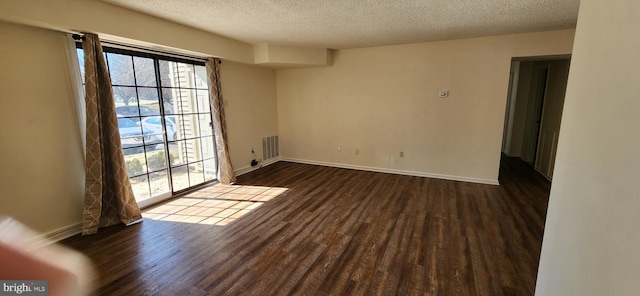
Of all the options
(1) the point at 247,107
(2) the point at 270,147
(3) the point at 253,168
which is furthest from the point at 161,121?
(2) the point at 270,147

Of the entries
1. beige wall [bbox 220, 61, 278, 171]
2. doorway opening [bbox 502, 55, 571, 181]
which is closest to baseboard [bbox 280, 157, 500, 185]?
beige wall [bbox 220, 61, 278, 171]

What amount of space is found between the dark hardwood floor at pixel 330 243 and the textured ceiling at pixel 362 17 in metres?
2.39

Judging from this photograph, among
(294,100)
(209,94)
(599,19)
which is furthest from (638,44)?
(294,100)

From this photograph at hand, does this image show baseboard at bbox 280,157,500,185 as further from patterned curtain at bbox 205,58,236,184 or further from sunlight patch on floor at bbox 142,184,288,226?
patterned curtain at bbox 205,58,236,184

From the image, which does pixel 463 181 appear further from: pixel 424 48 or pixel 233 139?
pixel 233 139

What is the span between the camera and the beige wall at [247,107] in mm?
4645

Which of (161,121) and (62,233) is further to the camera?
(161,121)

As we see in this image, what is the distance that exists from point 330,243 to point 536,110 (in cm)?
601

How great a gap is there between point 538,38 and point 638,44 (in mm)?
4034

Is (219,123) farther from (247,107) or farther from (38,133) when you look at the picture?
(38,133)

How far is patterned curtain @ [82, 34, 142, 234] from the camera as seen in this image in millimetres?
2643

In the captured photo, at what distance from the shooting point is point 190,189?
4055 millimetres

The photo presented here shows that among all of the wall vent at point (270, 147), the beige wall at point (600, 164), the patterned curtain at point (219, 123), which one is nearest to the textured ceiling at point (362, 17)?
the patterned curtain at point (219, 123)

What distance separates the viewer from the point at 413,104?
Answer: 469 centimetres
